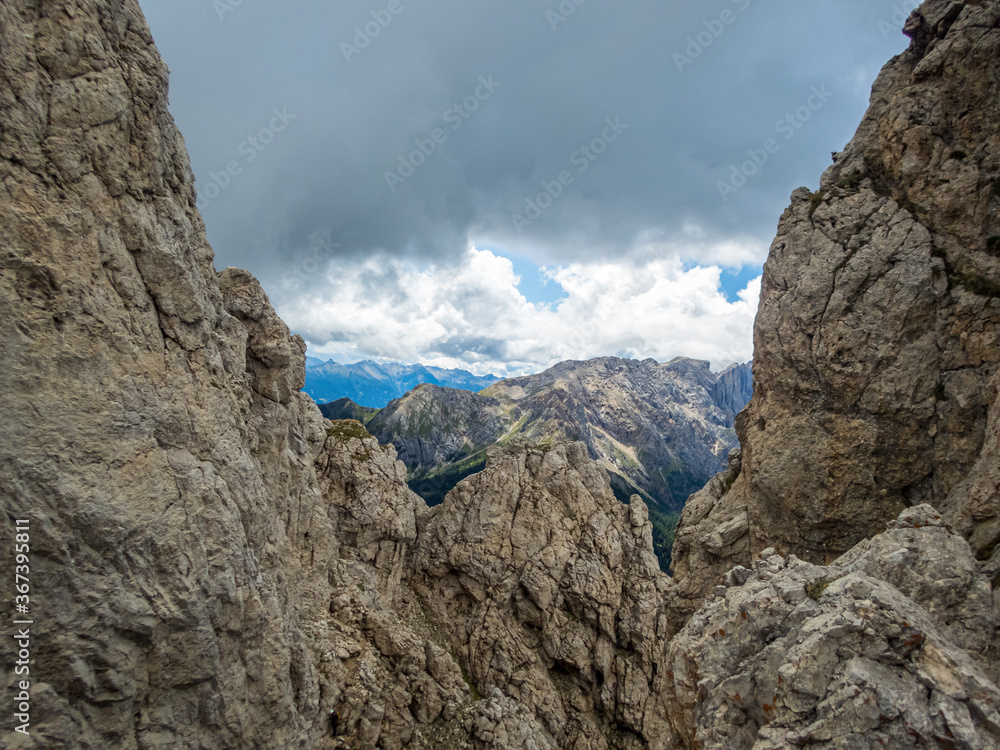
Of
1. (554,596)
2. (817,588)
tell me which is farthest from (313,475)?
(817,588)

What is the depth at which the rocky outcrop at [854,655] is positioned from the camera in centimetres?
1040

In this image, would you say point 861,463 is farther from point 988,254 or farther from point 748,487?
point 988,254

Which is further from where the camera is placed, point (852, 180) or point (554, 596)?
point (554, 596)

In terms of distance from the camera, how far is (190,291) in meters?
23.0

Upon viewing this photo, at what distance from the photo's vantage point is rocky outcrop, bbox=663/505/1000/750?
10398mm

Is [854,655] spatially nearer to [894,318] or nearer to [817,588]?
[817,588]

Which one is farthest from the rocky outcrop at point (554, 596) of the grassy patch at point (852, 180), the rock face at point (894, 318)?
the grassy patch at point (852, 180)

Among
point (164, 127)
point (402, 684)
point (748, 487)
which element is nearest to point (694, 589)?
point (748, 487)

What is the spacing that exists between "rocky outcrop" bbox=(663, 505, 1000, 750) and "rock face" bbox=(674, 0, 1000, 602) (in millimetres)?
5846

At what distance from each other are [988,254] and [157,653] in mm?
46082

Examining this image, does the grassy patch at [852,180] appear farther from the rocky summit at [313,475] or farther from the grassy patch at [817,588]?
the grassy patch at [817,588]

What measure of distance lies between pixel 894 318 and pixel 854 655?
70.7 feet

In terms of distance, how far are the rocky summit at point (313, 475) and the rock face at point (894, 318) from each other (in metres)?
0.15

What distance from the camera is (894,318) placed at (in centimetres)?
2488
